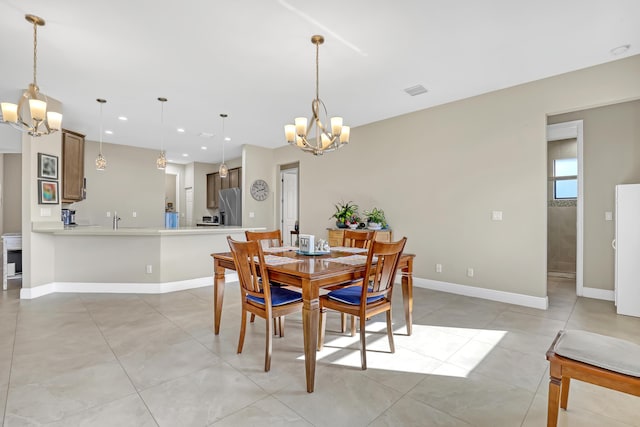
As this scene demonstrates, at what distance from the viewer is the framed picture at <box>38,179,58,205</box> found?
4.14 metres

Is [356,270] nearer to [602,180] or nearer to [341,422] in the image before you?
[341,422]

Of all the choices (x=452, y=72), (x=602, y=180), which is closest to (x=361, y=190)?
(x=452, y=72)

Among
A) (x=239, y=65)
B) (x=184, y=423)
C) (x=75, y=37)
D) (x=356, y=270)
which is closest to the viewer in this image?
(x=184, y=423)

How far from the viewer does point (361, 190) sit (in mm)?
5453

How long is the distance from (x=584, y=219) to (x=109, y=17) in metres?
5.82

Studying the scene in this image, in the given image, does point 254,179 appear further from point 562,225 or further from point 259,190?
point 562,225

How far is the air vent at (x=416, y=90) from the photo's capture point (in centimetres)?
385

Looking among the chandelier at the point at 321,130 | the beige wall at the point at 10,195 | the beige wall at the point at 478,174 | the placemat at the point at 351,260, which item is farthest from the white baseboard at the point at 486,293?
the beige wall at the point at 10,195

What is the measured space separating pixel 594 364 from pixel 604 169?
3.86m

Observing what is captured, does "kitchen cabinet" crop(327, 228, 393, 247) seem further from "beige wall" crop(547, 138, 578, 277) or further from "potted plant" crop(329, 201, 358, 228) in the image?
"beige wall" crop(547, 138, 578, 277)

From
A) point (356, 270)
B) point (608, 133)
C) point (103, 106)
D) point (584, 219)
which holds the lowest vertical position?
point (356, 270)

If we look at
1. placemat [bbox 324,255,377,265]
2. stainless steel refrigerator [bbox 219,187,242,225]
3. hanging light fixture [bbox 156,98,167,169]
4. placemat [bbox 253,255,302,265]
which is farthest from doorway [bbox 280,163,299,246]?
placemat [bbox 324,255,377,265]

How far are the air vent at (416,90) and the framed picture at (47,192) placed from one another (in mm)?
4915

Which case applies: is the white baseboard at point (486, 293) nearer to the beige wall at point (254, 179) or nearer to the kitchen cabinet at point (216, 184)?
the beige wall at point (254, 179)
